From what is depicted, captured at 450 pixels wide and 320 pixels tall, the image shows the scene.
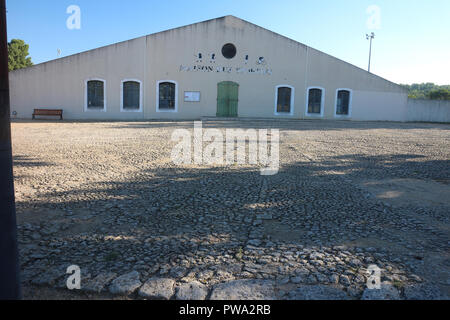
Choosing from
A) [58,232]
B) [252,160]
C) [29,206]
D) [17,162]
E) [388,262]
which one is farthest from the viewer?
[252,160]

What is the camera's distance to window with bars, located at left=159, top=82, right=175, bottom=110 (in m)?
21.9

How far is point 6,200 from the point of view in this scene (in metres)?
1.60

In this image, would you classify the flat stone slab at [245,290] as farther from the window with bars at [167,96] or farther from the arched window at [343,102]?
the arched window at [343,102]

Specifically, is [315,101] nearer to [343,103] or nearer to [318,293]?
[343,103]

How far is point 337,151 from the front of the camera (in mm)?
8859

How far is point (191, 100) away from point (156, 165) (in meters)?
16.2

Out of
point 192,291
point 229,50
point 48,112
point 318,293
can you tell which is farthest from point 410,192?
point 48,112

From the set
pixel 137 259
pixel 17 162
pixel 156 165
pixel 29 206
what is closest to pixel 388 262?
pixel 137 259

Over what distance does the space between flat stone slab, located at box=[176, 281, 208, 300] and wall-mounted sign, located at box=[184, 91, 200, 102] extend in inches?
803

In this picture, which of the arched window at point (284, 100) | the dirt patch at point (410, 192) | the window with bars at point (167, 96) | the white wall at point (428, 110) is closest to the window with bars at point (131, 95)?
the window with bars at point (167, 96)

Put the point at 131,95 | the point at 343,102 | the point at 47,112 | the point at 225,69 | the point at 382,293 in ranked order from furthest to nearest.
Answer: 1. the point at 343,102
2. the point at 225,69
3. the point at 131,95
4. the point at 47,112
5. the point at 382,293

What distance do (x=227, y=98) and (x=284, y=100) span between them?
12.7 feet

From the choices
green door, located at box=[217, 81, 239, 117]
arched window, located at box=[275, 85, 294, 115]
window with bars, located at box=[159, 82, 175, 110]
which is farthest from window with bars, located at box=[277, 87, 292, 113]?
window with bars, located at box=[159, 82, 175, 110]
